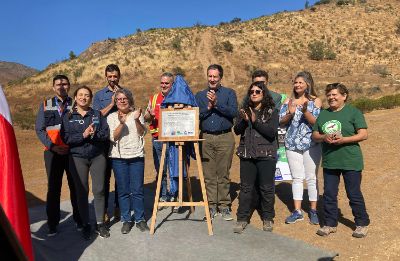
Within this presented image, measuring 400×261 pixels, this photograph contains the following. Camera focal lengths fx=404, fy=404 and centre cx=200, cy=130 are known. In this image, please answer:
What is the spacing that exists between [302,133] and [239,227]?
148 cm

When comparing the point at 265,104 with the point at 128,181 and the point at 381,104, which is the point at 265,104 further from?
the point at 381,104

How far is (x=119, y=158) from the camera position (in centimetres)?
504

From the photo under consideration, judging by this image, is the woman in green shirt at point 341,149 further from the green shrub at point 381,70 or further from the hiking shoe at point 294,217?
the green shrub at point 381,70

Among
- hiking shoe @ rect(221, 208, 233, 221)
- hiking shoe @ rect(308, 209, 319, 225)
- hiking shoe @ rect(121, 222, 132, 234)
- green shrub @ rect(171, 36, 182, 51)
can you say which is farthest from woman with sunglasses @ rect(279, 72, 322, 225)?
green shrub @ rect(171, 36, 182, 51)

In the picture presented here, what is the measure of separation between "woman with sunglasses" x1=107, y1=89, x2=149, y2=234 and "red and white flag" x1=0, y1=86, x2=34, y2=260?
2018mm

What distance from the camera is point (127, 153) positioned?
5035 mm

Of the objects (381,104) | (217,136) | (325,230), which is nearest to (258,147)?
(217,136)

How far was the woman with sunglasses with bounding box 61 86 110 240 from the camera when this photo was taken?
15.5ft

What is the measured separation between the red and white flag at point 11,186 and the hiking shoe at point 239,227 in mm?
2855

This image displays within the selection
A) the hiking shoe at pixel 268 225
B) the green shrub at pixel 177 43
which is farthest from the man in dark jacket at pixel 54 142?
the green shrub at pixel 177 43

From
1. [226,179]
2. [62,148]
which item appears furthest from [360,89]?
[62,148]

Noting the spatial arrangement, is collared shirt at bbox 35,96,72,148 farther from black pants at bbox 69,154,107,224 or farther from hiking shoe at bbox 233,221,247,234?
hiking shoe at bbox 233,221,247,234

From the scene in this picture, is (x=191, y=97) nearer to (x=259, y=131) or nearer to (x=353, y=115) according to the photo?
(x=259, y=131)

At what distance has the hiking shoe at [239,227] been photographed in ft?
16.9
